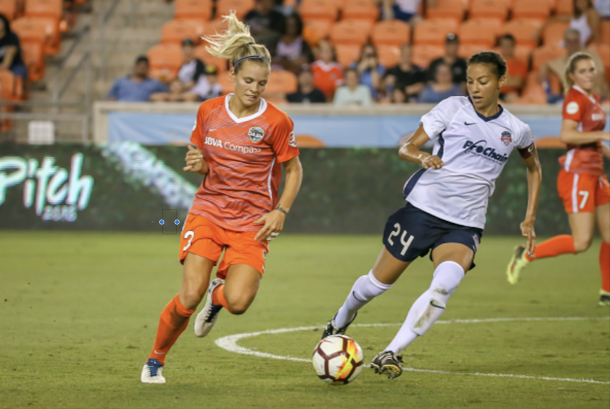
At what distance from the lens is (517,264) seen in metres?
9.80

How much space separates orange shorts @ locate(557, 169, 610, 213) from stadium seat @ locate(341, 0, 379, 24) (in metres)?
10.8

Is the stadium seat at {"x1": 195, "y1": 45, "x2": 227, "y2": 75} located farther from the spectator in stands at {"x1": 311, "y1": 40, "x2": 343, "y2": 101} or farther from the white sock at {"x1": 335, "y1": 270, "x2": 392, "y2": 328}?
the white sock at {"x1": 335, "y1": 270, "x2": 392, "y2": 328}

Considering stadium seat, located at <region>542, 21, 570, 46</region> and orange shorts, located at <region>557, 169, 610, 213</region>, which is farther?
stadium seat, located at <region>542, 21, 570, 46</region>

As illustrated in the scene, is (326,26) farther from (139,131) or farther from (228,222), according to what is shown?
(228,222)

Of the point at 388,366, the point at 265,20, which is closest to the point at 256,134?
the point at 388,366

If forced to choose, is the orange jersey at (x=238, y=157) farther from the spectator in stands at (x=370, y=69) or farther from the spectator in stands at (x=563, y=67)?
the spectator in stands at (x=370, y=69)

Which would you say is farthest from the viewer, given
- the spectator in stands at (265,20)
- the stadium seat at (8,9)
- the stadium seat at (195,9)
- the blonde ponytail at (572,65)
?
the stadium seat at (8,9)

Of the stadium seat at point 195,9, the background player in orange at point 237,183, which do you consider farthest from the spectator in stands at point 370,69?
the background player in orange at point 237,183

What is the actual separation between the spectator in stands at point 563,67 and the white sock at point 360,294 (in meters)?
10.0

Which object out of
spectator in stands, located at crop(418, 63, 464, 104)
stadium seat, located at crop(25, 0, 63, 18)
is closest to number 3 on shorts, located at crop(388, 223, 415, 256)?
spectator in stands, located at crop(418, 63, 464, 104)

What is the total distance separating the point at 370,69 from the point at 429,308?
1157cm

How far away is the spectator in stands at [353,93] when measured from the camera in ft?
52.2

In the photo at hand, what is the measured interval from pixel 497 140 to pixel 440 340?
183cm

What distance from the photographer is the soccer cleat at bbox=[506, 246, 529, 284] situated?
9.77 metres
